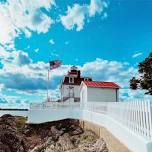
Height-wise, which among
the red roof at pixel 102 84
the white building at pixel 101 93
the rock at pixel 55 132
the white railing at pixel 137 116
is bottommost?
the rock at pixel 55 132

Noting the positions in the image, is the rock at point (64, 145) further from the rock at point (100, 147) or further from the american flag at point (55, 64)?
the american flag at point (55, 64)

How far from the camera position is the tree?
2906 centimetres

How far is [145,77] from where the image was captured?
29.6m

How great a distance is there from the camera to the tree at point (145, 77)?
29.1 meters

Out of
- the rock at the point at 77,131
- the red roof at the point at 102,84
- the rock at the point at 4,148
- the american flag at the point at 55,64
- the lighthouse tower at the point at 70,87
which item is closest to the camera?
the rock at the point at 4,148

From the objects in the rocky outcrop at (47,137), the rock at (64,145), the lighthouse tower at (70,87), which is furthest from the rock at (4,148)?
the lighthouse tower at (70,87)

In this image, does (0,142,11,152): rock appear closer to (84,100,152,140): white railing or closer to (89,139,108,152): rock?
(89,139,108,152): rock

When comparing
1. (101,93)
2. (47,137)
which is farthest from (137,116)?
(101,93)

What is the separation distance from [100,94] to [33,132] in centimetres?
1208

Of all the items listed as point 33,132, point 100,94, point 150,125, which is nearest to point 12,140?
point 33,132

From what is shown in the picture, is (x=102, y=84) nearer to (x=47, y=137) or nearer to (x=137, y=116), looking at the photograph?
(x=47, y=137)

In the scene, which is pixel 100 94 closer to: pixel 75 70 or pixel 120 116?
pixel 75 70

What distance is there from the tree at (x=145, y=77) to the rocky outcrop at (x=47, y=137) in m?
7.01

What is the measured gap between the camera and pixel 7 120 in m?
35.5
